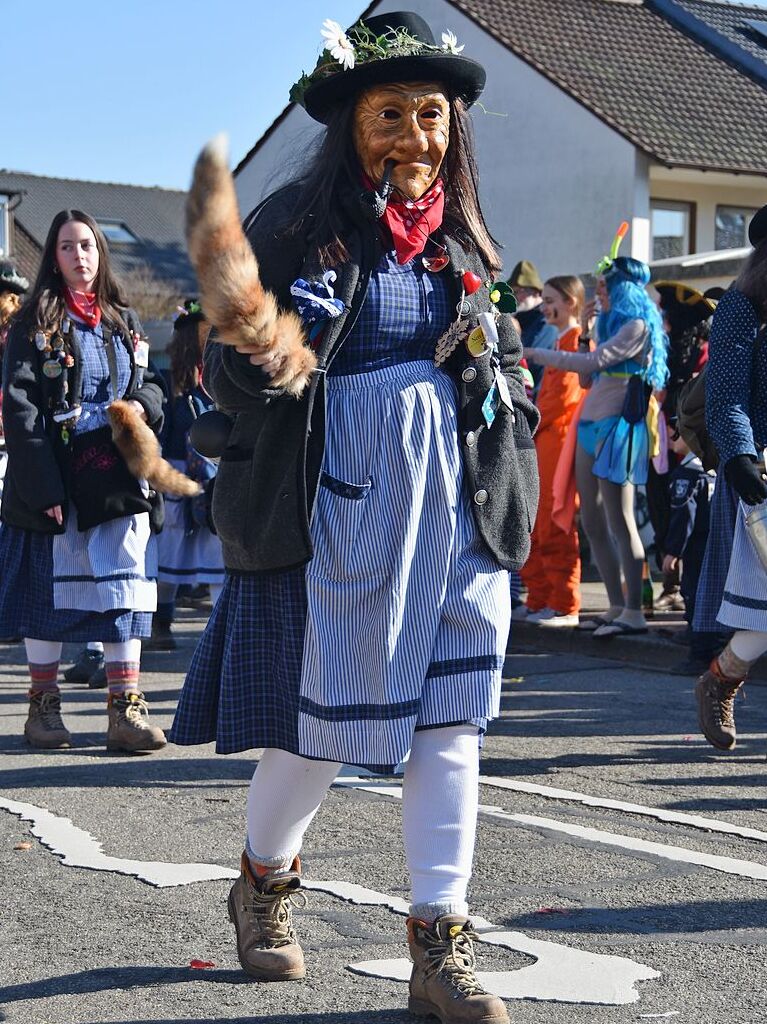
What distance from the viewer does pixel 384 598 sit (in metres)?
3.35

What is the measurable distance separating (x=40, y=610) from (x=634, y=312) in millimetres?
4172

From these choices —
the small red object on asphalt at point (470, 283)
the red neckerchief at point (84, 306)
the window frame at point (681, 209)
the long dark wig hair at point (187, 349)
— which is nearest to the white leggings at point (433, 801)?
the small red object on asphalt at point (470, 283)

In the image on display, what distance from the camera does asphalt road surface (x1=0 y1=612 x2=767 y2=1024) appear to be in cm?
341

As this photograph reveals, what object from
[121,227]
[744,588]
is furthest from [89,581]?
[121,227]

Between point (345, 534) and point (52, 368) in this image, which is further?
point (52, 368)

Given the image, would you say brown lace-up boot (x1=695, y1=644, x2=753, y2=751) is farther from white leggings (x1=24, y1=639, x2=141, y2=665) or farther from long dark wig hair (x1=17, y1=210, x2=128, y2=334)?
long dark wig hair (x1=17, y1=210, x2=128, y2=334)

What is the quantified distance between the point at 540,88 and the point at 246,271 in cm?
2797

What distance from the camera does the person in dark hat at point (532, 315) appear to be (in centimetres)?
1063

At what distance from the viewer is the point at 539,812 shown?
536cm

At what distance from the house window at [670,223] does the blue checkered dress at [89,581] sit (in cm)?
2481

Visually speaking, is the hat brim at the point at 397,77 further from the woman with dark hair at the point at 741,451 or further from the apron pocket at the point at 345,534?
the woman with dark hair at the point at 741,451

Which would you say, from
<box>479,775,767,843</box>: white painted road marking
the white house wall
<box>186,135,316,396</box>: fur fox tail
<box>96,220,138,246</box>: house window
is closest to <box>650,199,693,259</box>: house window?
the white house wall

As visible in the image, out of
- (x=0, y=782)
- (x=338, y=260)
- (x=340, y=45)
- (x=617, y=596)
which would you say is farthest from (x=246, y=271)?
(x=617, y=596)

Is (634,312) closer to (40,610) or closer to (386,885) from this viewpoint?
(40,610)
